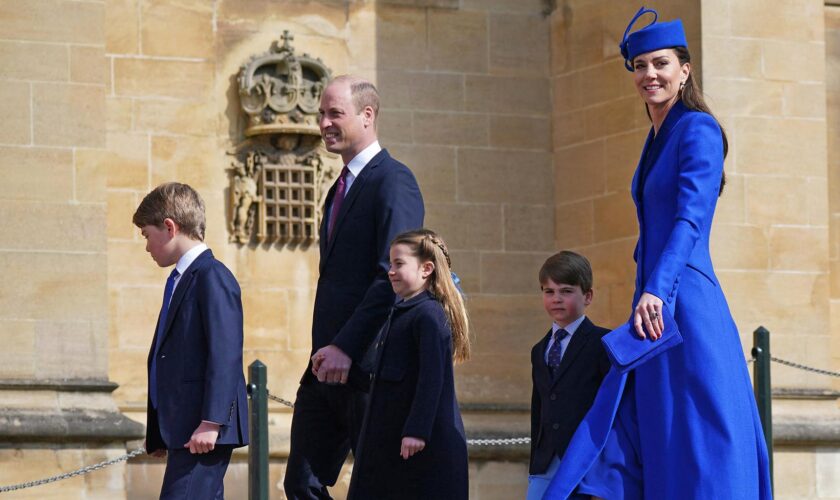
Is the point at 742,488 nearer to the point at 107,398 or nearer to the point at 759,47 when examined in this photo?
the point at 107,398

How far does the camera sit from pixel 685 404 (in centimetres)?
523

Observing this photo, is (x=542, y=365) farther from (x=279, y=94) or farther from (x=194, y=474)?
(x=279, y=94)

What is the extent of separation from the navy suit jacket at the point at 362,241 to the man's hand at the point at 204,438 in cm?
48

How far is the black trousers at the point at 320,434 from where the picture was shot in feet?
21.1

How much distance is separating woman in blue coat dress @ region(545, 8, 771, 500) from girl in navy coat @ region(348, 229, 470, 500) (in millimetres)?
984

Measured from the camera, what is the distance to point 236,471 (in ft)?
33.8

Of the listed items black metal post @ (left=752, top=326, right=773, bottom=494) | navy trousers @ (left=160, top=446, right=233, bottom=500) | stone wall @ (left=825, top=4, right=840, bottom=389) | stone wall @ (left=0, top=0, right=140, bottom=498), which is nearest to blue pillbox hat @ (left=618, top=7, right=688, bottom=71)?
navy trousers @ (left=160, top=446, right=233, bottom=500)

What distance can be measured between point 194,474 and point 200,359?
39 cm

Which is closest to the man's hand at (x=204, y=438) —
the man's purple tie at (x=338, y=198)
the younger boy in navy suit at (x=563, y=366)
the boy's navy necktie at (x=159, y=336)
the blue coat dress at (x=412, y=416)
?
the boy's navy necktie at (x=159, y=336)

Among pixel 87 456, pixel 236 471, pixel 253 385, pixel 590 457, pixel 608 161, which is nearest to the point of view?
pixel 590 457

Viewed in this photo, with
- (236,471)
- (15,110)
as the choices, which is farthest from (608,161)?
(15,110)

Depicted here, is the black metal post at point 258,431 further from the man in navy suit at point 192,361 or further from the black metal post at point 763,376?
the black metal post at point 763,376

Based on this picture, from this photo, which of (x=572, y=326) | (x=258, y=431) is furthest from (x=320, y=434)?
(x=258, y=431)

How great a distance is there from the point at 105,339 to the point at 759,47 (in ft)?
13.2
